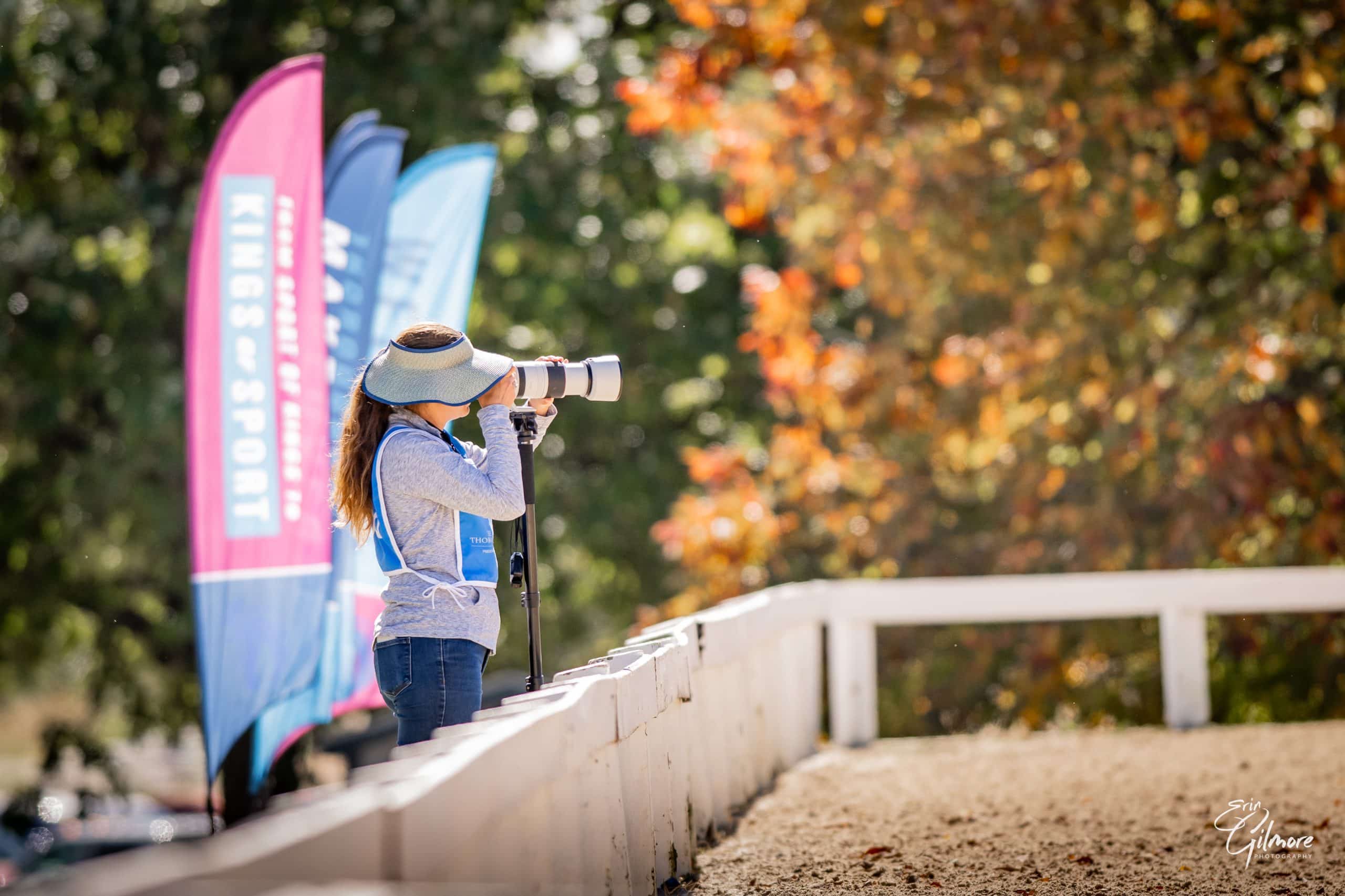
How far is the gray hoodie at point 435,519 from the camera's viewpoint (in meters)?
4.23

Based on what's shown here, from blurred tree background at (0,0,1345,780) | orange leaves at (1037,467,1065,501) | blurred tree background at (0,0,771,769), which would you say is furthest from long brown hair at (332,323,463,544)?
blurred tree background at (0,0,771,769)

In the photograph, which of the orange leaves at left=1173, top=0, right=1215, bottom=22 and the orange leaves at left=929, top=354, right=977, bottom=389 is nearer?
the orange leaves at left=1173, top=0, right=1215, bottom=22

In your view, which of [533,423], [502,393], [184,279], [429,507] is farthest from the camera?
[184,279]

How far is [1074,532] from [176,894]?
34.3ft

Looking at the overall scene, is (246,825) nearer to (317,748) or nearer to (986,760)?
(986,760)

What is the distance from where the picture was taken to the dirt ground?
506cm

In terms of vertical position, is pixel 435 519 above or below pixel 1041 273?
below

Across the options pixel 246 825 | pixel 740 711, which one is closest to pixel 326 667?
pixel 740 711

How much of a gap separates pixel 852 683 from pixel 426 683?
5647 millimetres

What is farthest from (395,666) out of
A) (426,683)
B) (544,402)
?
(544,402)

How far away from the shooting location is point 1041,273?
1245 centimetres

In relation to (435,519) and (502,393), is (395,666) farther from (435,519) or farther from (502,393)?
(502,393)

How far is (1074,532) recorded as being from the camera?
11.8 m

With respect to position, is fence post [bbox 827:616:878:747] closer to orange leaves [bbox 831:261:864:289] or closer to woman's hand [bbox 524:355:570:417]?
orange leaves [bbox 831:261:864:289]
